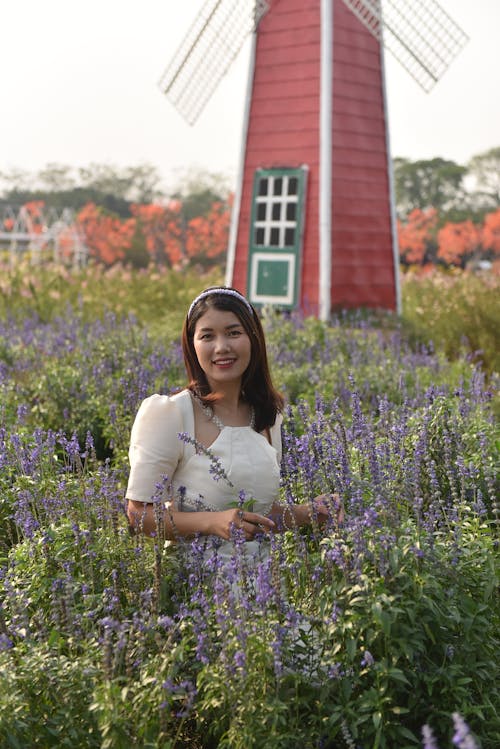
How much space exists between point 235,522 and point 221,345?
70 cm

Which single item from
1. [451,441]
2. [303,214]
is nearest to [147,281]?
[303,214]

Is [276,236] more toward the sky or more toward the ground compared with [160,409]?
more toward the sky

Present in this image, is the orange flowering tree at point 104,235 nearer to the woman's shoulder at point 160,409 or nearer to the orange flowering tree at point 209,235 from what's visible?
the orange flowering tree at point 209,235

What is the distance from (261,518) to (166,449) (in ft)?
1.57

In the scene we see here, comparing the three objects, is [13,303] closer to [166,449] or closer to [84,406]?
[84,406]

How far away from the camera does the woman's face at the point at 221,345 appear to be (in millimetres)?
3256

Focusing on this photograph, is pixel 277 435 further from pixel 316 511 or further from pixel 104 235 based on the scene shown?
pixel 104 235

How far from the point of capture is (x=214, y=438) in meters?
3.31

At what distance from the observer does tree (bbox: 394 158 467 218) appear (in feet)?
168

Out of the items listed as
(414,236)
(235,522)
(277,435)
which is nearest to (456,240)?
(414,236)

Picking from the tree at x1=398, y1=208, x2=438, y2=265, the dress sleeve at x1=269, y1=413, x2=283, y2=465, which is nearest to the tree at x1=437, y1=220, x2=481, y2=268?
the tree at x1=398, y1=208, x2=438, y2=265

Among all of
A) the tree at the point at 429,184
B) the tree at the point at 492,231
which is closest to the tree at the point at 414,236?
the tree at the point at 492,231

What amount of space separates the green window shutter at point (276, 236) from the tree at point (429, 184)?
40503 millimetres

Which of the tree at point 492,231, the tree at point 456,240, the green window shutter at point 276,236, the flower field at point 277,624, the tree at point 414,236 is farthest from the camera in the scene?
the tree at point 456,240
